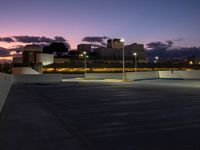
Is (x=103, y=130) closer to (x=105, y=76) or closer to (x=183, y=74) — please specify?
(x=183, y=74)

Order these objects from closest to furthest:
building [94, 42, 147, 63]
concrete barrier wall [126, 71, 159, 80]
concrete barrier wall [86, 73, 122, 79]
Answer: concrete barrier wall [126, 71, 159, 80], concrete barrier wall [86, 73, 122, 79], building [94, 42, 147, 63]

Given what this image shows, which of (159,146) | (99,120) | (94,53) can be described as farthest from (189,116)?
(94,53)

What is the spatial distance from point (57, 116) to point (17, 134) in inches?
148

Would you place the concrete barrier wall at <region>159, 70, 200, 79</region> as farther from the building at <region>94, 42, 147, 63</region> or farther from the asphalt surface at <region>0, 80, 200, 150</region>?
the building at <region>94, 42, 147, 63</region>

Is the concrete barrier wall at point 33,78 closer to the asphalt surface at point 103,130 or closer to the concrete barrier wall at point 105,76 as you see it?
the concrete barrier wall at point 105,76

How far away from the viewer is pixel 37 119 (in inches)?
483

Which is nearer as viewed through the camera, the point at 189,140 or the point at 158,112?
the point at 189,140

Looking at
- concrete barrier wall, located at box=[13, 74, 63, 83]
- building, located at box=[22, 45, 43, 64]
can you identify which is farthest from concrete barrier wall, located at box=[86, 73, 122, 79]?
building, located at box=[22, 45, 43, 64]

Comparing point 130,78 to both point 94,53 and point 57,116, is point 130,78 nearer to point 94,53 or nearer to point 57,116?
point 57,116

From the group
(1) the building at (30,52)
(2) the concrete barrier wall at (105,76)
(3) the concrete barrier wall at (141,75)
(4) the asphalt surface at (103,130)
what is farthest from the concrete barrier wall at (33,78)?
(1) the building at (30,52)

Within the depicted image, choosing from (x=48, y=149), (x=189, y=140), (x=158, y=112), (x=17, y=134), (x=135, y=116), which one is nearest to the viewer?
(x=48, y=149)

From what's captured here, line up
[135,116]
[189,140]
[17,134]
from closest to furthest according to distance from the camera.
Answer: [189,140]
[17,134]
[135,116]

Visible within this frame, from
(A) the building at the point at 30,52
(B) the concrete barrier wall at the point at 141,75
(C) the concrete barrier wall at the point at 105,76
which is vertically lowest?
(C) the concrete barrier wall at the point at 105,76

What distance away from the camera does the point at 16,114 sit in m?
13.7
